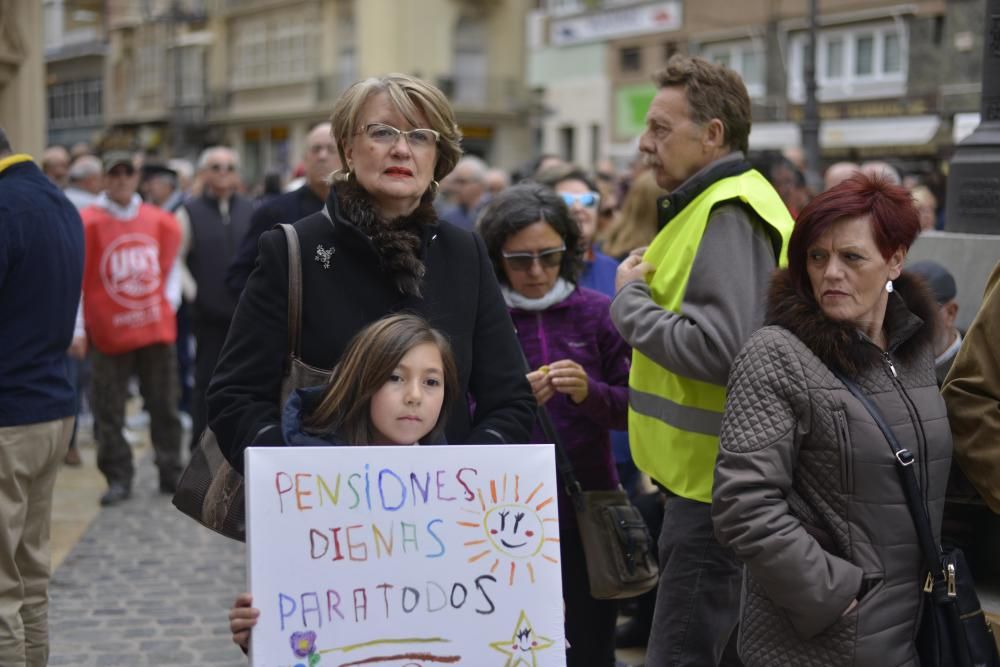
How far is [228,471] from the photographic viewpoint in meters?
3.33

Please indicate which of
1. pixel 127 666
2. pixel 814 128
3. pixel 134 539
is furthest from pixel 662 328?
pixel 814 128

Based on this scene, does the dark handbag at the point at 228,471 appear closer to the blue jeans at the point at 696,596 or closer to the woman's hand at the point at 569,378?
the woman's hand at the point at 569,378

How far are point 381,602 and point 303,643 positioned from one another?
0.61 ft

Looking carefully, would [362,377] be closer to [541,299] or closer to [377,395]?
[377,395]

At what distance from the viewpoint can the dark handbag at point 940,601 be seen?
3.02 meters

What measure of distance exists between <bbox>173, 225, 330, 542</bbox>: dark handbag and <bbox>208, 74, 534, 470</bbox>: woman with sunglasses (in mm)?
21

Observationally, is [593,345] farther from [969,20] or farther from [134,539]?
[969,20]

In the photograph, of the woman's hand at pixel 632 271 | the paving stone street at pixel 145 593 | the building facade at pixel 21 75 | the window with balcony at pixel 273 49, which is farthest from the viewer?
the window with balcony at pixel 273 49

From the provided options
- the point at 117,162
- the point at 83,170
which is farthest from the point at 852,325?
the point at 83,170

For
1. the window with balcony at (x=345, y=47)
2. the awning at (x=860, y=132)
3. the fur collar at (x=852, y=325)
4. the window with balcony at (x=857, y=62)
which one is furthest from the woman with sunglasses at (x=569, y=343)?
the window with balcony at (x=345, y=47)

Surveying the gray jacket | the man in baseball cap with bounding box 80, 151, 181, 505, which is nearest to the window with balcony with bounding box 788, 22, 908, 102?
the man in baseball cap with bounding box 80, 151, 181, 505

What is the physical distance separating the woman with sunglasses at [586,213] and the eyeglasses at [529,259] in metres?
0.77

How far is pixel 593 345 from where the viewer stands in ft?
15.2

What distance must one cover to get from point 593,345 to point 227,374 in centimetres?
177
